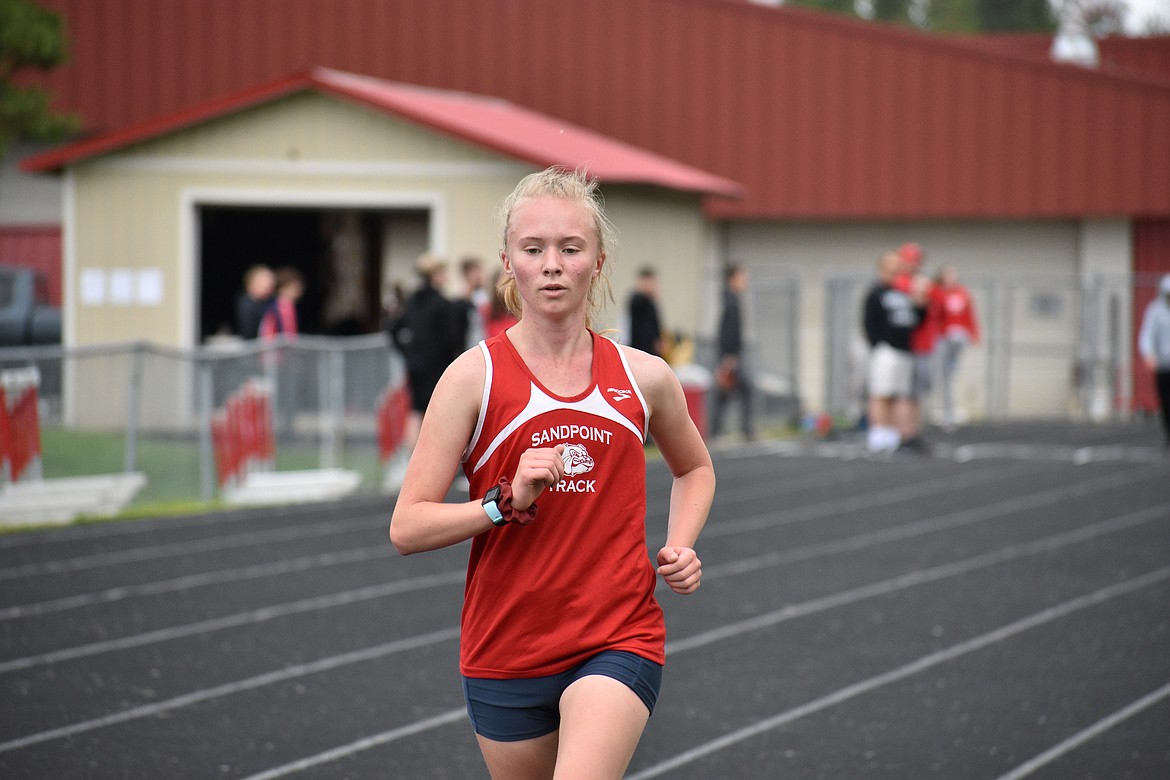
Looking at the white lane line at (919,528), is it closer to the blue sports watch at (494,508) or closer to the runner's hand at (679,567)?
the runner's hand at (679,567)

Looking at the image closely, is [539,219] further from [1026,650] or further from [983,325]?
[983,325]

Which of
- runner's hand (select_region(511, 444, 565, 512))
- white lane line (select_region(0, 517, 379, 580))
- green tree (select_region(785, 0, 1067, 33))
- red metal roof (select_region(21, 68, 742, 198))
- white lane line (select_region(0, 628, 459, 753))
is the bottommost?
white lane line (select_region(0, 628, 459, 753))

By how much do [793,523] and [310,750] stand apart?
709 cm

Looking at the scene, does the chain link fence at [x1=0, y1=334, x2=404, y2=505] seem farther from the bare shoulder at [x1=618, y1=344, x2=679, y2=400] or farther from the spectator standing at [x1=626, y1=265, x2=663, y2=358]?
A: the bare shoulder at [x1=618, y1=344, x2=679, y2=400]

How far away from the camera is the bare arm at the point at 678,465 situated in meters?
3.65

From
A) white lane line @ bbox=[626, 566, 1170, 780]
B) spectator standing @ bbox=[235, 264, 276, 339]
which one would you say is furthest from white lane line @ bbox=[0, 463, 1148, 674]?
spectator standing @ bbox=[235, 264, 276, 339]

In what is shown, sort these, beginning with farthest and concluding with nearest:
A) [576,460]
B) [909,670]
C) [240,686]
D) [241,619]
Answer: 1. [241,619]
2. [909,670]
3. [240,686]
4. [576,460]

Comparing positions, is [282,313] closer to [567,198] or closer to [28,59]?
[28,59]

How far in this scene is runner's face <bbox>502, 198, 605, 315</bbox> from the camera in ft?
11.6

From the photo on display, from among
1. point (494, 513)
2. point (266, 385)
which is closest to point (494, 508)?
point (494, 513)

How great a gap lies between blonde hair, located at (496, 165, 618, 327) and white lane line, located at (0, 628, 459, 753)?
11.9 ft

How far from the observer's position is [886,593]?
9625 millimetres

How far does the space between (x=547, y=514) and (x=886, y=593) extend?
645cm

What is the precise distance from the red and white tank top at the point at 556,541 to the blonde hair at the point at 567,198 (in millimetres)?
252
